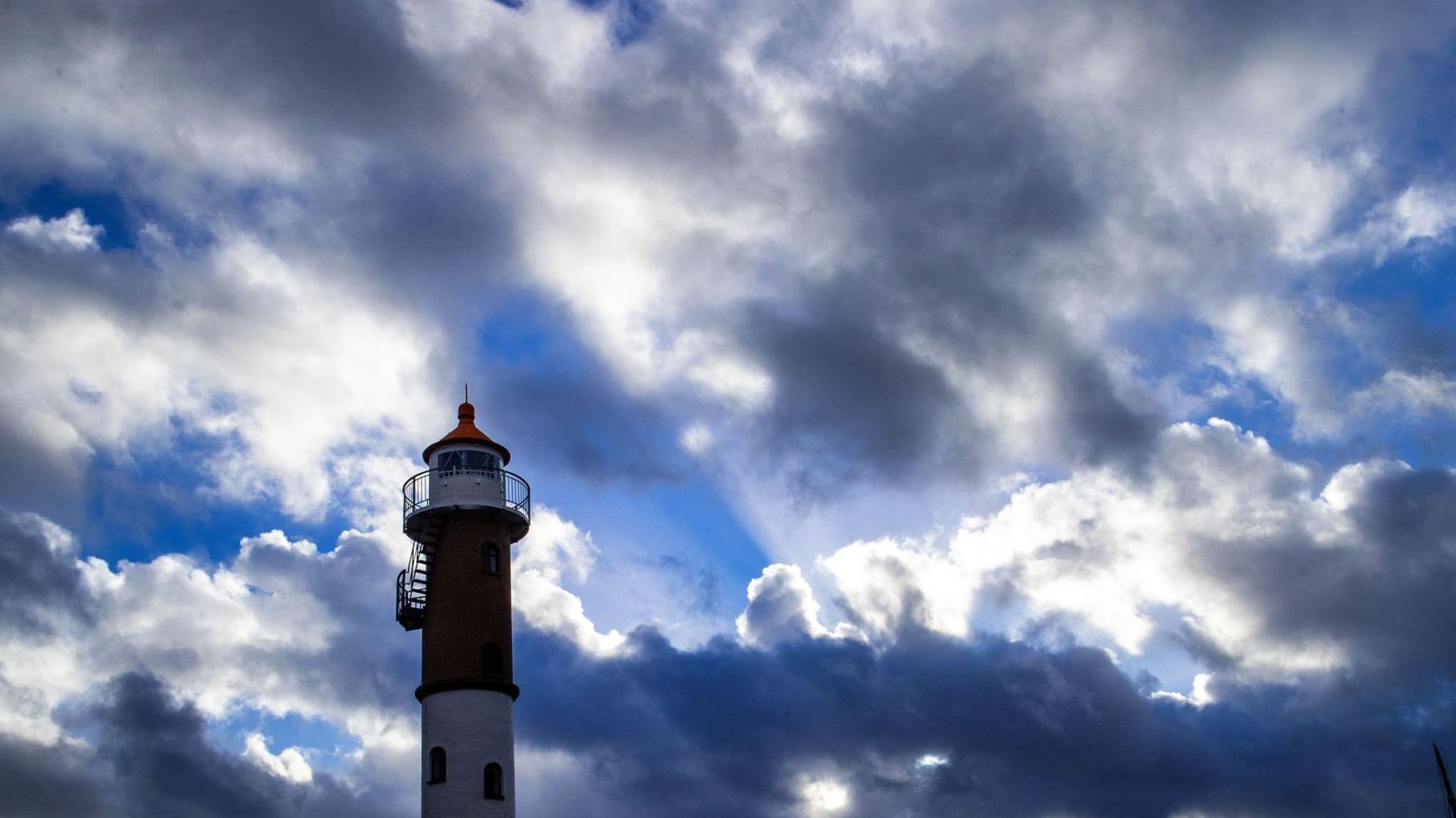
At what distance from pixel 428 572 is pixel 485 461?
17.8 feet

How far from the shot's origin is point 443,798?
5394 centimetres

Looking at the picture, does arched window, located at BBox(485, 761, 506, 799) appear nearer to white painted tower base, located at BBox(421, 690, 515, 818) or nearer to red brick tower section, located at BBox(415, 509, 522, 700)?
white painted tower base, located at BBox(421, 690, 515, 818)

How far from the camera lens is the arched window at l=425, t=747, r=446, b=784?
2143 inches

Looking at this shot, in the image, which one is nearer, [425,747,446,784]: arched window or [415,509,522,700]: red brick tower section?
[425,747,446,784]: arched window

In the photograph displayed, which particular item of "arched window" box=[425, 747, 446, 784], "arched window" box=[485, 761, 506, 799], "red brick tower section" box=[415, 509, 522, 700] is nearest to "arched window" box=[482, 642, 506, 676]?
"red brick tower section" box=[415, 509, 522, 700]

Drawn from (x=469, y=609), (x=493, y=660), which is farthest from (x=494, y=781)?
(x=469, y=609)

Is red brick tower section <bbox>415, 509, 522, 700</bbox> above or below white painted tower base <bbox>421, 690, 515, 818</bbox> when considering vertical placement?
above

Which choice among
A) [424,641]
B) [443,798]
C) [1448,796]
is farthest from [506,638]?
[1448,796]

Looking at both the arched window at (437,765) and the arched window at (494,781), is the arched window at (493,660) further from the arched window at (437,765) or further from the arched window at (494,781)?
the arched window at (494,781)

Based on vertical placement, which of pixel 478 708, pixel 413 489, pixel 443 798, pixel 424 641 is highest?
pixel 413 489

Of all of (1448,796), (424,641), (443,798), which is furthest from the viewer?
(1448,796)

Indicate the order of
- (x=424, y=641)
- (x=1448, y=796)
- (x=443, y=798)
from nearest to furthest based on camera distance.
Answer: (x=443, y=798), (x=424, y=641), (x=1448, y=796)

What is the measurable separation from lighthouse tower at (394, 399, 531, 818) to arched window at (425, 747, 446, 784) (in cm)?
4

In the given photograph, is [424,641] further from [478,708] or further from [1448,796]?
[1448,796]
